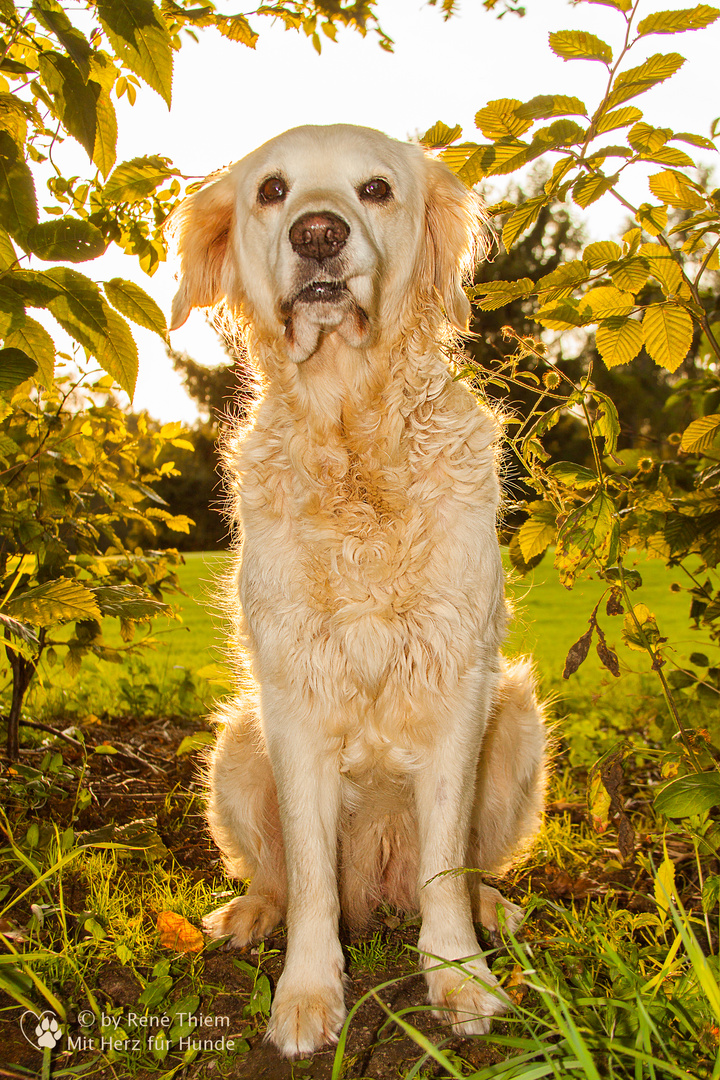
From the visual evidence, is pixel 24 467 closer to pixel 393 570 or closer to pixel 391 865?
pixel 393 570

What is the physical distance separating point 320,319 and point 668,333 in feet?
2.89

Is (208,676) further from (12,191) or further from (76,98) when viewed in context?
(76,98)

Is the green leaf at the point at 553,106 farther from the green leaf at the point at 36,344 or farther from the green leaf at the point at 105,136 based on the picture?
the green leaf at the point at 36,344

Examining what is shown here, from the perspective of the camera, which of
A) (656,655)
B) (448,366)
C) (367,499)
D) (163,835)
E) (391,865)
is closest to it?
(656,655)

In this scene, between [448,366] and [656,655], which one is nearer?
[656,655]

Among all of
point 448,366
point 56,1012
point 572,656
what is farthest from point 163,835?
point 448,366

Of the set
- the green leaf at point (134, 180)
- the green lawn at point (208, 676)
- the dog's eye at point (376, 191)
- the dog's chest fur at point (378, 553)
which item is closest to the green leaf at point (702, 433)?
the dog's chest fur at point (378, 553)

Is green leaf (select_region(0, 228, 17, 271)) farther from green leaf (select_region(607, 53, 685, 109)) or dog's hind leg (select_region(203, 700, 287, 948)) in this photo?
dog's hind leg (select_region(203, 700, 287, 948))

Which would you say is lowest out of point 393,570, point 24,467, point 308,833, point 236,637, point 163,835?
point 163,835

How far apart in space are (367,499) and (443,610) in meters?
0.36

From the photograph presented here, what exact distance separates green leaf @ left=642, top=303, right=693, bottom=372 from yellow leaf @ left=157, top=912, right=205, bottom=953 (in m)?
1.95

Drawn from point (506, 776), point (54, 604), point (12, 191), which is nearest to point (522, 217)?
point (12, 191)

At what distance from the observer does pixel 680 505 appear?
2.35 metres

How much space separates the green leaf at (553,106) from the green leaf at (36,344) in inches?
45.3
